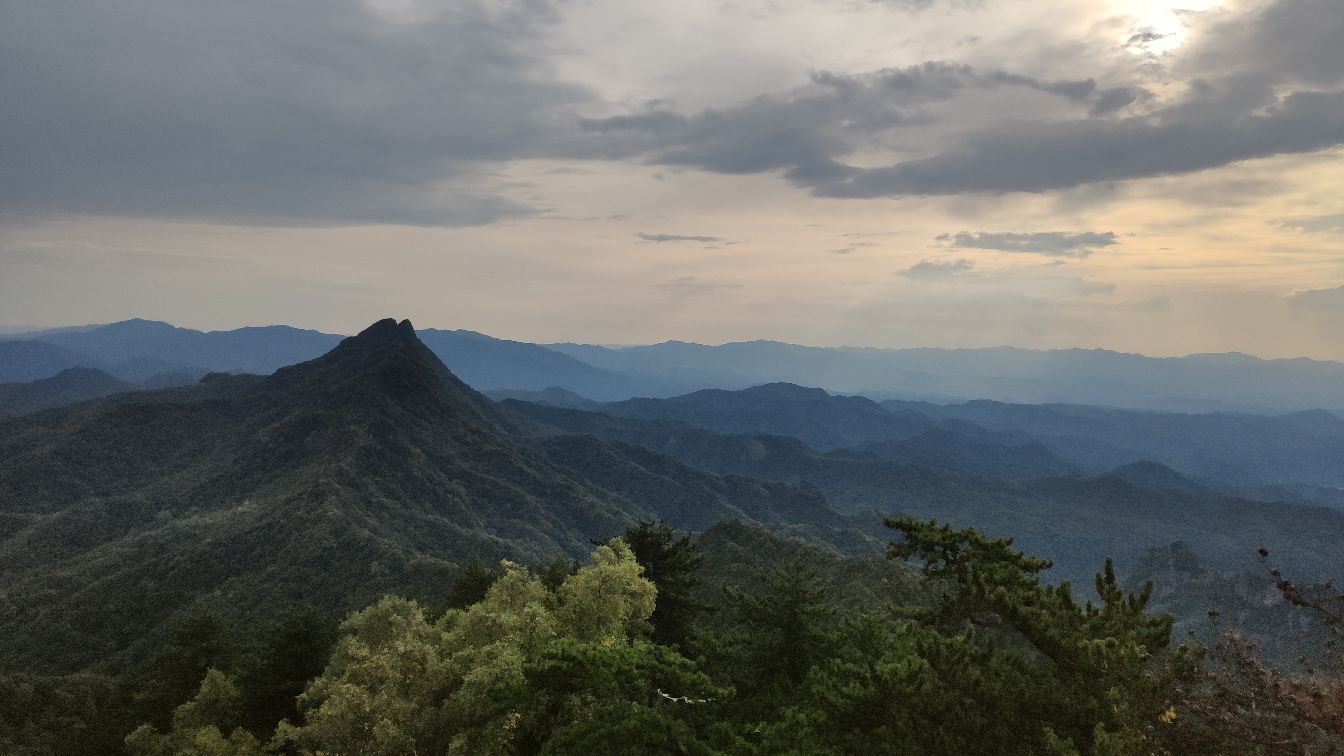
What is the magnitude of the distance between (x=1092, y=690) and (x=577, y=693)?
1706cm

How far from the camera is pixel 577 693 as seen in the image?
24.0 meters

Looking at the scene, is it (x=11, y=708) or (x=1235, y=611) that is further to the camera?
(x=1235, y=611)

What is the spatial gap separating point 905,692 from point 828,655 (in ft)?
39.7

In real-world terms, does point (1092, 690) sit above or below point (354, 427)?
above

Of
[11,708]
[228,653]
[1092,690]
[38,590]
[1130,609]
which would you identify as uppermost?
[1130,609]

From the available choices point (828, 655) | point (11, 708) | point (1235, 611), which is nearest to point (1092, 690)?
point (828, 655)

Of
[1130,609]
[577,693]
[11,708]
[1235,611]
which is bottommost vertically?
[1235,611]

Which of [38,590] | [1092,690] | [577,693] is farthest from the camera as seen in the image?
[38,590]

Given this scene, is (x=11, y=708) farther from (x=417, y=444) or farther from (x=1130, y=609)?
(x=417, y=444)

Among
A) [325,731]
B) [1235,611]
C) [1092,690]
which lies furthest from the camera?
[1235,611]

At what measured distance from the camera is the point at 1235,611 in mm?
166875

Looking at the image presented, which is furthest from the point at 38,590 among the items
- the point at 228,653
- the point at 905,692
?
the point at 905,692

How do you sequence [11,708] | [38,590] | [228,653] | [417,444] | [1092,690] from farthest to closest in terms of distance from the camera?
[417,444] < [38,590] < [11,708] < [228,653] < [1092,690]

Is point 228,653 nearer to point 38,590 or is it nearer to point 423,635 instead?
point 423,635
